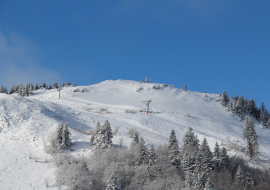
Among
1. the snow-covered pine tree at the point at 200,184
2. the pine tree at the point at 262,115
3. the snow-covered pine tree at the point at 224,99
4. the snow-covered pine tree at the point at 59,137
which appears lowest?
the snow-covered pine tree at the point at 200,184

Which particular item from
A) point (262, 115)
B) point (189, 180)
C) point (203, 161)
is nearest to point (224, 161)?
point (203, 161)

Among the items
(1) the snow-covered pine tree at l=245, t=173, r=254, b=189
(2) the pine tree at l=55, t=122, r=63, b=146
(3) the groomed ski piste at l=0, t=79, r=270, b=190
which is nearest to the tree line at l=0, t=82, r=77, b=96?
(3) the groomed ski piste at l=0, t=79, r=270, b=190

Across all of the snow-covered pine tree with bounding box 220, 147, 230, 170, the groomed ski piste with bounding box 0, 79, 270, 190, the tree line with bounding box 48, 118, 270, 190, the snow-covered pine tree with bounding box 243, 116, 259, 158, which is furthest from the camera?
the snow-covered pine tree with bounding box 243, 116, 259, 158

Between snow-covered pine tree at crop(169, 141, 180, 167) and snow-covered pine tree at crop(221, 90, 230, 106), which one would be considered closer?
snow-covered pine tree at crop(169, 141, 180, 167)

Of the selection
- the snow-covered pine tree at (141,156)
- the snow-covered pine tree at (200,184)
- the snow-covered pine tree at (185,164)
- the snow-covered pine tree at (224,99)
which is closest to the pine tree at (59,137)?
the snow-covered pine tree at (141,156)

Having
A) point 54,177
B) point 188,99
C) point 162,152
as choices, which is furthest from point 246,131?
point 188,99

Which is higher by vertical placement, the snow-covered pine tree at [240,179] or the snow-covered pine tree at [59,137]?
the snow-covered pine tree at [59,137]

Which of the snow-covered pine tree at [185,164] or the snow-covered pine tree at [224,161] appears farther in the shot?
the snow-covered pine tree at [224,161]

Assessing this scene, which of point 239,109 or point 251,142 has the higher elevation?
point 239,109

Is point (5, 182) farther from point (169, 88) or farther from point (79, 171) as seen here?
point (169, 88)

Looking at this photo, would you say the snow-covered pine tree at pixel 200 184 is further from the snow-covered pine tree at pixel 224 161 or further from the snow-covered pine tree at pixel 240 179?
the snow-covered pine tree at pixel 224 161

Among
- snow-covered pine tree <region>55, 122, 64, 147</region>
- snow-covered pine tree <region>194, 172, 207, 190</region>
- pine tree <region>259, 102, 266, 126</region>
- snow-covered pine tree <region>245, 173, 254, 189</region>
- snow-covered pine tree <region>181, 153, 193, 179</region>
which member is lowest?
snow-covered pine tree <region>245, 173, 254, 189</region>

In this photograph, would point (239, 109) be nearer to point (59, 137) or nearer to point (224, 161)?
point (224, 161)

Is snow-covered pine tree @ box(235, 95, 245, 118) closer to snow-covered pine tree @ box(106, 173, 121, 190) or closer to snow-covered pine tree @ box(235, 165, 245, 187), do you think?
snow-covered pine tree @ box(235, 165, 245, 187)
